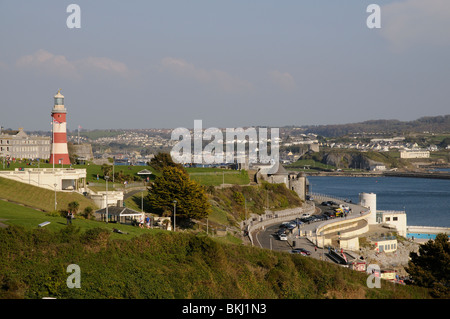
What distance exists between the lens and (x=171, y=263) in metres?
18.4

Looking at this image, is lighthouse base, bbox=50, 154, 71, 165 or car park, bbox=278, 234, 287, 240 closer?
car park, bbox=278, 234, 287, 240

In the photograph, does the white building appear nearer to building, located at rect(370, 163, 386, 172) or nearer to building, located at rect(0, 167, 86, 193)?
building, located at rect(0, 167, 86, 193)

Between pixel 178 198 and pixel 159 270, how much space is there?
14751mm

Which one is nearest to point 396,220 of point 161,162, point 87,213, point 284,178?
point 284,178

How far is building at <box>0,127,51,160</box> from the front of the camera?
5504 centimetres

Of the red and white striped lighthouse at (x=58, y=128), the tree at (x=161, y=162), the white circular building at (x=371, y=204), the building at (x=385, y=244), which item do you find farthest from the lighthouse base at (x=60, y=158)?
the white circular building at (x=371, y=204)

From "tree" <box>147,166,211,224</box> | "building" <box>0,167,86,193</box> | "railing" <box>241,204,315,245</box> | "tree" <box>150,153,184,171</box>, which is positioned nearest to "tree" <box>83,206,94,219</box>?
"building" <box>0,167,86,193</box>

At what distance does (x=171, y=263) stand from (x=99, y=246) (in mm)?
2168

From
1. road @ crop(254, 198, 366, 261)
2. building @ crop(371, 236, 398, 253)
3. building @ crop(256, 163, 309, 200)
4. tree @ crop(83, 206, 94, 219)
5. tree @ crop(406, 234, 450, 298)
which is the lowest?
building @ crop(371, 236, 398, 253)

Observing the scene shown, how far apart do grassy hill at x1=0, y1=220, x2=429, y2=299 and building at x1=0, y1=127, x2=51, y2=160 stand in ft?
122

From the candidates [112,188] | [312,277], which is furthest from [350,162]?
[312,277]

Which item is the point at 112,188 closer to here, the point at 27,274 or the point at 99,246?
the point at 99,246

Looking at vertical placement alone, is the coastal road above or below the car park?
below
